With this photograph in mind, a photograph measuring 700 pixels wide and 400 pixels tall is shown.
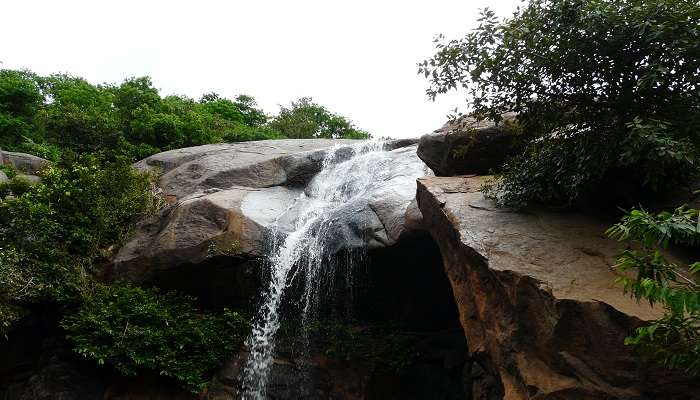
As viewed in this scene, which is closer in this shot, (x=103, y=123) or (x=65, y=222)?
(x=65, y=222)

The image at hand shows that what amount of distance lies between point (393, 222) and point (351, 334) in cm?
221

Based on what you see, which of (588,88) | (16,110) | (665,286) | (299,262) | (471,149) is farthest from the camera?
(16,110)

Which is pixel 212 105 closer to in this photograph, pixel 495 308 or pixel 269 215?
pixel 269 215

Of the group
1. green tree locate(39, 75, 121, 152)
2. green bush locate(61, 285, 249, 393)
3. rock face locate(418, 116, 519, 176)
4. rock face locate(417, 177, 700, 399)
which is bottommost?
green bush locate(61, 285, 249, 393)

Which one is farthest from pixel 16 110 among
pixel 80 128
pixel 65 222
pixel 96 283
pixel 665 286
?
pixel 665 286

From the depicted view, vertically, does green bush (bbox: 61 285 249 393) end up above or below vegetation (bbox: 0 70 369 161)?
below

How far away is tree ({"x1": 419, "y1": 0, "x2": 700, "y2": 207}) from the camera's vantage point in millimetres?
6270

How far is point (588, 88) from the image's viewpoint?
721 centimetres

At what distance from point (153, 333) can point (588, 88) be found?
8.25 meters

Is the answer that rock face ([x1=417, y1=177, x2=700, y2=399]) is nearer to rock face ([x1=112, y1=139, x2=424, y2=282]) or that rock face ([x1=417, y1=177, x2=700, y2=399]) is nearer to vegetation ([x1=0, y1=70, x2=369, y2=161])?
rock face ([x1=112, y1=139, x2=424, y2=282])

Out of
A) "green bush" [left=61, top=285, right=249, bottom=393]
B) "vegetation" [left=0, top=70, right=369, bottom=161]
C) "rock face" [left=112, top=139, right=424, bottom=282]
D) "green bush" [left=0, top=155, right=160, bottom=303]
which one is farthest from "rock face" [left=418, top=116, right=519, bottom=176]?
"vegetation" [left=0, top=70, right=369, bottom=161]

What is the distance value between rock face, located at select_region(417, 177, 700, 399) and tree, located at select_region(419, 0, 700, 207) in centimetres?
65

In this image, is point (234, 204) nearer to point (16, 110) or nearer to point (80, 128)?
point (80, 128)

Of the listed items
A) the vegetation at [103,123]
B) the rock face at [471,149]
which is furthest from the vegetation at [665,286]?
the vegetation at [103,123]
